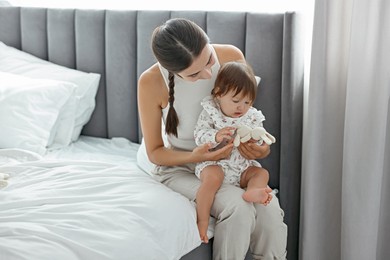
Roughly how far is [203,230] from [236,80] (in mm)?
492

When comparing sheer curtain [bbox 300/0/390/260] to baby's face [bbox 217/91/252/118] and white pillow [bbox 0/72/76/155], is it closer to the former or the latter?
baby's face [bbox 217/91/252/118]

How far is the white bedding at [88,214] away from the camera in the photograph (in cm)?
183

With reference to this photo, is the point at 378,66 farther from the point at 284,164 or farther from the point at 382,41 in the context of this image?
the point at 284,164

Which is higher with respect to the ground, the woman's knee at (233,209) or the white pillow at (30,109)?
the white pillow at (30,109)

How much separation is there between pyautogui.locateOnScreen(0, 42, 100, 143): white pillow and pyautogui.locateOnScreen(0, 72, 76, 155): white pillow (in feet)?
0.21

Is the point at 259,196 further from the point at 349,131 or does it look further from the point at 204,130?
the point at 349,131

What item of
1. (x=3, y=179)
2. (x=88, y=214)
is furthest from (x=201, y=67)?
(x=3, y=179)

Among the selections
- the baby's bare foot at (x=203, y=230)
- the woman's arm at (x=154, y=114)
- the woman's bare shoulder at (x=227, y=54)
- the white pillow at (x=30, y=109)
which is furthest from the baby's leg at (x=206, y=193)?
the white pillow at (x=30, y=109)

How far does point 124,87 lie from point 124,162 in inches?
15.6

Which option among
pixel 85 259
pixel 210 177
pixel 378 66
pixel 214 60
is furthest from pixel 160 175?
pixel 378 66

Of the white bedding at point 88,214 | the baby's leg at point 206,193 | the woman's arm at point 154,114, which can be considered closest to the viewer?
the white bedding at point 88,214

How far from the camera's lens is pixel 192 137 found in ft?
7.70

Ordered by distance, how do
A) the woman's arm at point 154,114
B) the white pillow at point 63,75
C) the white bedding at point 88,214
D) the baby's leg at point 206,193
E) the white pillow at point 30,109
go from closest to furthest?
1. the white bedding at point 88,214
2. the baby's leg at point 206,193
3. the woman's arm at point 154,114
4. the white pillow at point 30,109
5. the white pillow at point 63,75

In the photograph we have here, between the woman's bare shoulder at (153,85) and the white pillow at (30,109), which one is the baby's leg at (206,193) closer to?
the woman's bare shoulder at (153,85)
